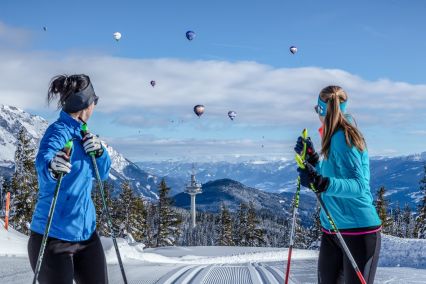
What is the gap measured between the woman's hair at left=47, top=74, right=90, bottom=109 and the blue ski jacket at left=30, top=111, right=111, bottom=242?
18 centimetres

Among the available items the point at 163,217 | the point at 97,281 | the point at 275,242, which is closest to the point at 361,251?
the point at 97,281

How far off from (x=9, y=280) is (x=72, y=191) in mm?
5975

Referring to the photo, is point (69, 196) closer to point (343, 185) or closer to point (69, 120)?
point (69, 120)

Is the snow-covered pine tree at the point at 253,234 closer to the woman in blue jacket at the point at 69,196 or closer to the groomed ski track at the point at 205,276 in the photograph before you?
the groomed ski track at the point at 205,276

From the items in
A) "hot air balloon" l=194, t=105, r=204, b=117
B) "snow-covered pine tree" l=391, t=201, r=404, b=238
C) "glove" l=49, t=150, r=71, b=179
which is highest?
"hot air balloon" l=194, t=105, r=204, b=117

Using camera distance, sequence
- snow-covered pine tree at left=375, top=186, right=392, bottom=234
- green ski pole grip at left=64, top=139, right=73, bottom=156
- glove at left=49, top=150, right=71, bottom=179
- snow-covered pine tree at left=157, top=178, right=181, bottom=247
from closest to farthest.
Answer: glove at left=49, top=150, right=71, bottom=179 < green ski pole grip at left=64, top=139, right=73, bottom=156 < snow-covered pine tree at left=375, top=186, right=392, bottom=234 < snow-covered pine tree at left=157, top=178, right=181, bottom=247

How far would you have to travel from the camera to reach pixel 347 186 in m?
4.06

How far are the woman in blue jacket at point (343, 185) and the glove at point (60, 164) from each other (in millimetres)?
1879

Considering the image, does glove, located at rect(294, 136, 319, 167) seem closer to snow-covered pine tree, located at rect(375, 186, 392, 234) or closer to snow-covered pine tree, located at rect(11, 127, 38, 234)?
snow-covered pine tree, located at rect(11, 127, 38, 234)

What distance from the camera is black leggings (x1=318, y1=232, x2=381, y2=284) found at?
425 cm

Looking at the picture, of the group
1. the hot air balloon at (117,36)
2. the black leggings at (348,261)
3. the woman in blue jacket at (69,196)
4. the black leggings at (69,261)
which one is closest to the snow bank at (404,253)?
the black leggings at (348,261)

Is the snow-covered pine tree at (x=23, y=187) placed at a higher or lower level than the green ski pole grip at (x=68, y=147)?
lower

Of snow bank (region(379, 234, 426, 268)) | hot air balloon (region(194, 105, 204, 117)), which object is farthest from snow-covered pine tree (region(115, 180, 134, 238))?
snow bank (region(379, 234, 426, 268))

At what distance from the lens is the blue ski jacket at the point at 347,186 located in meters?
4.09
